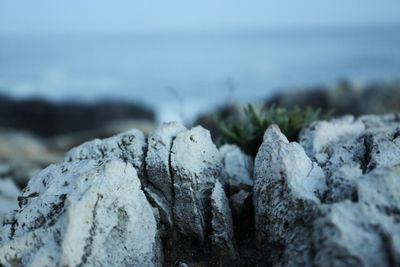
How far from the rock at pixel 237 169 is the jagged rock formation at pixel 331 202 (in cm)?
44

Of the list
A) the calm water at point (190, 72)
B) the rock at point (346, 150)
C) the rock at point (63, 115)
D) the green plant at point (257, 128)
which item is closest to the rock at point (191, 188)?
the rock at point (346, 150)

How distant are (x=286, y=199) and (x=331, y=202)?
34cm

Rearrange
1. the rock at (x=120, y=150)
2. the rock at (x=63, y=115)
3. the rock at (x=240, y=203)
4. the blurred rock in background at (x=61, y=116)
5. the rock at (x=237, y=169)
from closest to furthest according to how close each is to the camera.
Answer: the rock at (x=240, y=203), the rock at (x=120, y=150), the rock at (x=237, y=169), the blurred rock in background at (x=61, y=116), the rock at (x=63, y=115)

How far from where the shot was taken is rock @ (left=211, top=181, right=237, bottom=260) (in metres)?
3.73

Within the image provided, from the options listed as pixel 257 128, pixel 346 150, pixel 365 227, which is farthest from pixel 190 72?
pixel 365 227

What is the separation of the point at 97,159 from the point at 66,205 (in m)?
0.84

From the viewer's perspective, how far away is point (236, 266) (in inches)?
144

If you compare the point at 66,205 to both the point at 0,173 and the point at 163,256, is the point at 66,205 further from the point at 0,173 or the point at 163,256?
the point at 0,173

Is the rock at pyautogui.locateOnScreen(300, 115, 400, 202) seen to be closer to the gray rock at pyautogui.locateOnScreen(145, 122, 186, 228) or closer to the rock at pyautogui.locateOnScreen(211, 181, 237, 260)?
the rock at pyautogui.locateOnScreen(211, 181, 237, 260)

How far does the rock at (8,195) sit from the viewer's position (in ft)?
19.2

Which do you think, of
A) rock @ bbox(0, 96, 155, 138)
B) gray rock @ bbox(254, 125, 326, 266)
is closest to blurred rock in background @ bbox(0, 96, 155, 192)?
rock @ bbox(0, 96, 155, 138)

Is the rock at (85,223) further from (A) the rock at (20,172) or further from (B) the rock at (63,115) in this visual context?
(B) the rock at (63,115)

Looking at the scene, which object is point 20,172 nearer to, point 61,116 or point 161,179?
point 161,179

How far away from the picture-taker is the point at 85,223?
329cm
